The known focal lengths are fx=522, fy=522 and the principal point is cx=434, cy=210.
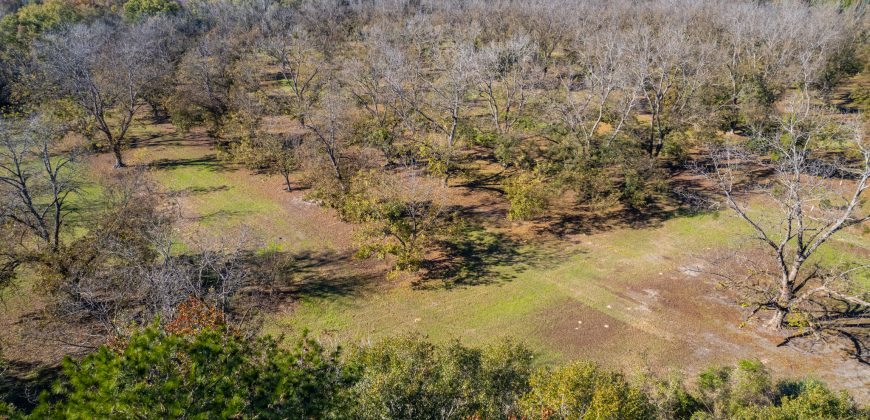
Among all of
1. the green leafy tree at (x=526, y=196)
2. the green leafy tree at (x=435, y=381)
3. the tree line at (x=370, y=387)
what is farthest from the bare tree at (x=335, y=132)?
the green leafy tree at (x=435, y=381)

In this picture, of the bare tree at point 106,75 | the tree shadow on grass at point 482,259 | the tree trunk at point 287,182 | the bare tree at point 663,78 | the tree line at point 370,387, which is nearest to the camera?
the tree line at point 370,387

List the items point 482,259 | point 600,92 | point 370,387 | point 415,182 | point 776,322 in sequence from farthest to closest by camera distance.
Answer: point 600,92, point 482,259, point 415,182, point 776,322, point 370,387

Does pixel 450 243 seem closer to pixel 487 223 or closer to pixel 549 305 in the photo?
pixel 487 223

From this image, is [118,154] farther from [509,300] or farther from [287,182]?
[509,300]

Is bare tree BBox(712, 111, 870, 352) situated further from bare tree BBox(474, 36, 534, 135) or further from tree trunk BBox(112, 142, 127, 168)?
tree trunk BBox(112, 142, 127, 168)

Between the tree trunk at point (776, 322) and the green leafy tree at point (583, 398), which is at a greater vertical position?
the green leafy tree at point (583, 398)

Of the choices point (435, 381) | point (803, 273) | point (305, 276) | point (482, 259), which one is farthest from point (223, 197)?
point (803, 273)

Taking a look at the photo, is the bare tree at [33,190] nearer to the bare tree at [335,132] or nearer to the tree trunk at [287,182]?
the tree trunk at [287,182]
